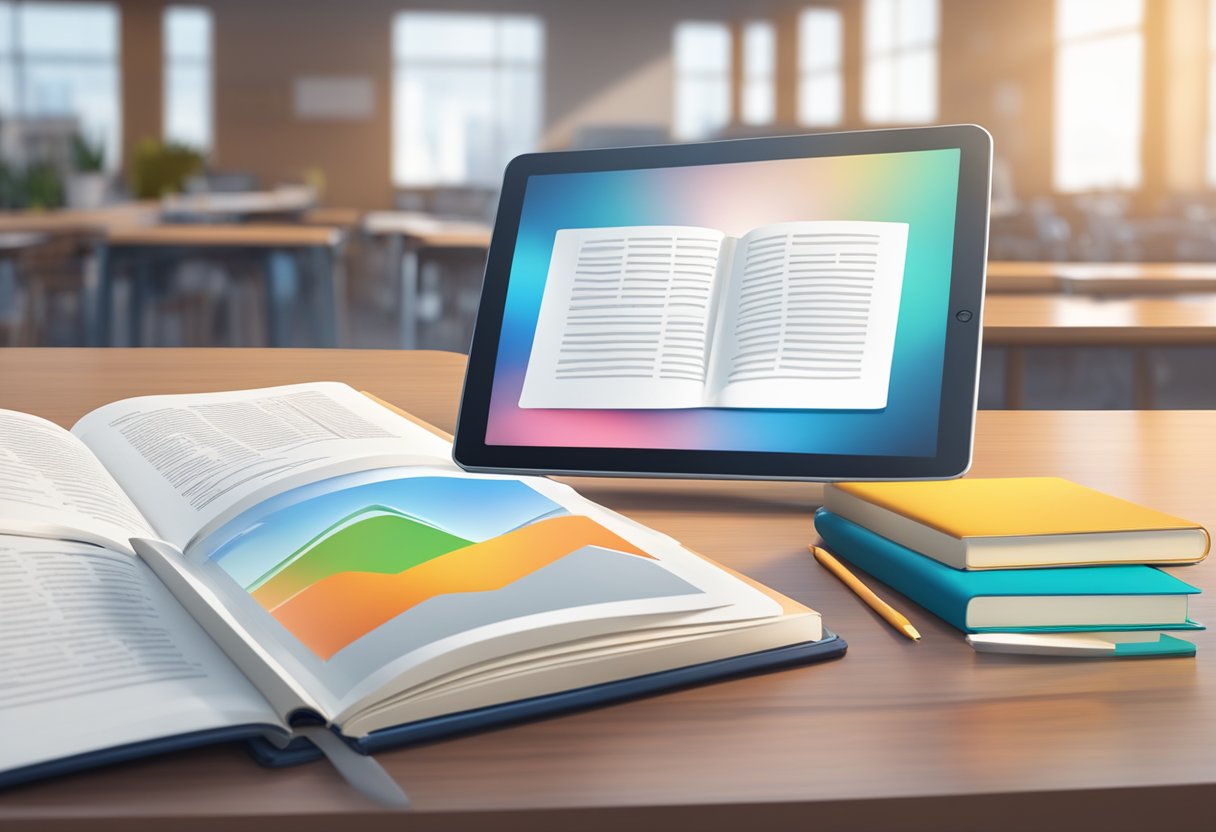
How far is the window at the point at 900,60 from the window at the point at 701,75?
5.64 feet

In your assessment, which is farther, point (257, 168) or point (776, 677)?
point (257, 168)

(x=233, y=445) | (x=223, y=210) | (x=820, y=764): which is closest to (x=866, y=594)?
(x=820, y=764)

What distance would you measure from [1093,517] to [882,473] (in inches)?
5.4

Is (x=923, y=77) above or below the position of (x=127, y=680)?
above

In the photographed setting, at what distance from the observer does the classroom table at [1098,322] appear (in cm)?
150

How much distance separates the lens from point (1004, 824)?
1.15 ft

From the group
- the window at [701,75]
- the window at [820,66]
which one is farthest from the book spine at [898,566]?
the window at [701,75]

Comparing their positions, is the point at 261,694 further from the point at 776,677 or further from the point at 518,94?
the point at 518,94

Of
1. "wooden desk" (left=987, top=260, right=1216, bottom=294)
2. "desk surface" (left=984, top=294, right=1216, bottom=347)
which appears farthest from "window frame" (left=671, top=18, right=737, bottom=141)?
"desk surface" (left=984, top=294, right=1216, bottom=347)

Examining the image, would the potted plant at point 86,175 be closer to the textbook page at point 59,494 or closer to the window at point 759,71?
the textbook page at point 59,494

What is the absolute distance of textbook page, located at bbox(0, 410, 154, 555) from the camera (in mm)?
525

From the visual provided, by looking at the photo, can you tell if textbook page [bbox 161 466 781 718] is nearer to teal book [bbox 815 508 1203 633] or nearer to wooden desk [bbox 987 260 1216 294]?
teal book [bbox 815 508 1203 633]

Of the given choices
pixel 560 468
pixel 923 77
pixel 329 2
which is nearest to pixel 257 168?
pixel 329 2

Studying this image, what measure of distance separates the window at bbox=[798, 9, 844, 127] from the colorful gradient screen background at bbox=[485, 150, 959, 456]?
12719mm
